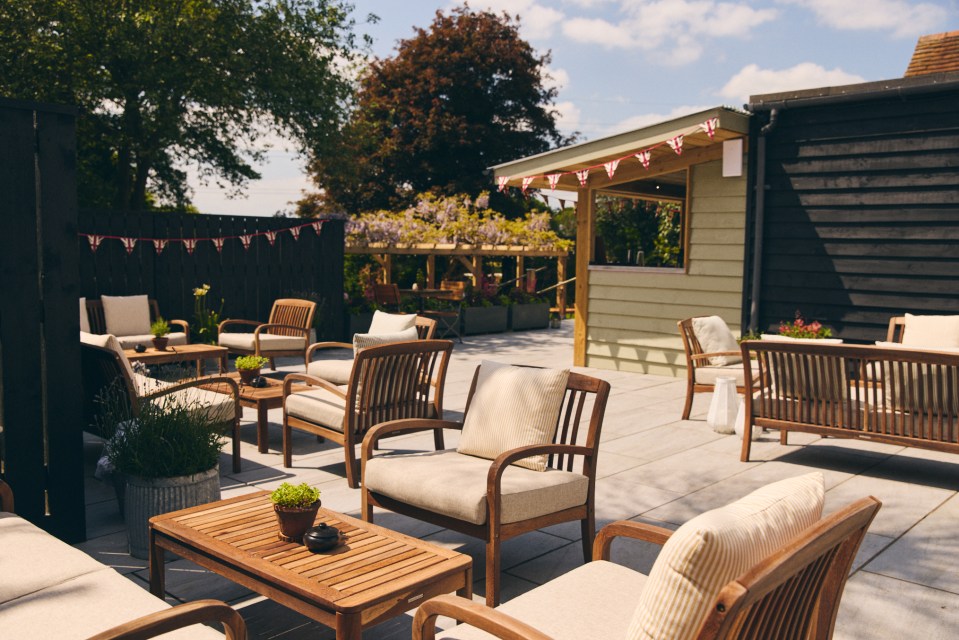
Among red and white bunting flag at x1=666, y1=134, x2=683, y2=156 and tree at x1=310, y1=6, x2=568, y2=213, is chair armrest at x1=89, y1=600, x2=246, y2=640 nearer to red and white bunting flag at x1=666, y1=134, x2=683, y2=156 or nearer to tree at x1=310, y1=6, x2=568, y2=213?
red and white bunting flag at x1=666, y1=134, x2=683, y2=156

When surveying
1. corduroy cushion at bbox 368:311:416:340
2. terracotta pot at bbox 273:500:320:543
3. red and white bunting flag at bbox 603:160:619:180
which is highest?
red and white bunting flag at bbox 603:160:619:180

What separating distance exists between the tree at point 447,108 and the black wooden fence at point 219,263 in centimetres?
1128

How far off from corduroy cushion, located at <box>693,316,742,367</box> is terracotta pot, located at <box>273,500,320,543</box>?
16.9 feet

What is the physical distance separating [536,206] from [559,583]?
2424 cm

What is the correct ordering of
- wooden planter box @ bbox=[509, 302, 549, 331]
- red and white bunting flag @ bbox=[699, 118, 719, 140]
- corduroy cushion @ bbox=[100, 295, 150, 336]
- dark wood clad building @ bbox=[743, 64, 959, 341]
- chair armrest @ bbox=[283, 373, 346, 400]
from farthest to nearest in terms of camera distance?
wooden planter box @ bbox=[509, 302, 549, 331]
corduroy cushion @ bbox=[100, 295, 150, 336]
red and white bunting flag @ bbox=[699, 118, 719, 140]
dark wood clad building @ bbox=[743, 64, 959, 341]
chair armrest @ bbox=[283, 373, 346, 400]

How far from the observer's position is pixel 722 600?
4.96 feet

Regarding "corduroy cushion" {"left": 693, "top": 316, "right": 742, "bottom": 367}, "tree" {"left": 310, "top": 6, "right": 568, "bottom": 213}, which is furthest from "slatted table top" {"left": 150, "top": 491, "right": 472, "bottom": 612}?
"tree" {"left": 310, "top": 6, "right": 568, "bottom": 213}

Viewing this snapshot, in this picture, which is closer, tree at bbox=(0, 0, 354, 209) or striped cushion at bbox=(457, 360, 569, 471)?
striped cushion at bbox=(457, 360, 569, 471)

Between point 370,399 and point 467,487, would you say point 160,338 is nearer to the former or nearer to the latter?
point 370,399

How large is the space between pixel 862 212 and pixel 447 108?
17.2 meters

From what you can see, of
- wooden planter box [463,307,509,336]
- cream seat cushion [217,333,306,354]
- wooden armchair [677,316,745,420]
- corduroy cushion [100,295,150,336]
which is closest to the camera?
wooden armchair [677,316,745,420]

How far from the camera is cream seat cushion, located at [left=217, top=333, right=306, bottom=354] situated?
9.08 metres

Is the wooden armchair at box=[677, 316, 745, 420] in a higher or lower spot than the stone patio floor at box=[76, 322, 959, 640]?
higher

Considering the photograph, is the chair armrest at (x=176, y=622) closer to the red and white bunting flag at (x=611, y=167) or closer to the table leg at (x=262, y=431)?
the table leg at (x=262, y=431)
